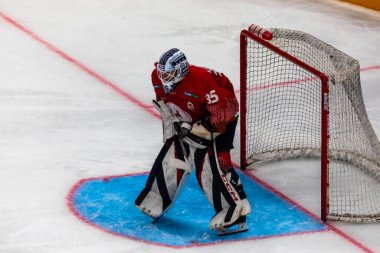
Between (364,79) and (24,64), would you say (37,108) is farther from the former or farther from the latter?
(364,79)

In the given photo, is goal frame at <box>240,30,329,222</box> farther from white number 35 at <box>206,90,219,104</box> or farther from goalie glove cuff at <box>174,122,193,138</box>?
goalie glove cuff at <box>174,122,193,138</box>

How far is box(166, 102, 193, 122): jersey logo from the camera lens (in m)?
6.89

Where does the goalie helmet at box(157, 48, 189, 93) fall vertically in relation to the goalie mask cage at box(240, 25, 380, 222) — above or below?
above

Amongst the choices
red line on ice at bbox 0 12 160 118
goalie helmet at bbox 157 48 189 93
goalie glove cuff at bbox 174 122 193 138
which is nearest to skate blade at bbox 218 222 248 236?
goalie glove cuff at bbox 174 122 193 138

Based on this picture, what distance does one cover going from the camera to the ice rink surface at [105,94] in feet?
23.1

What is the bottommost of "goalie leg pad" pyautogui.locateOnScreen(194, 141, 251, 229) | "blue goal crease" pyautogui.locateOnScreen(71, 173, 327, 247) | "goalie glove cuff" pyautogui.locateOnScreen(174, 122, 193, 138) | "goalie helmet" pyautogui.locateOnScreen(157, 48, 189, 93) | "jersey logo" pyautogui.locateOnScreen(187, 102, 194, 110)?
"blue goal crease" pyautogui.locateOnScreen(71, 173, 327, 247)

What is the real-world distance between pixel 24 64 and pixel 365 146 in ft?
12.5

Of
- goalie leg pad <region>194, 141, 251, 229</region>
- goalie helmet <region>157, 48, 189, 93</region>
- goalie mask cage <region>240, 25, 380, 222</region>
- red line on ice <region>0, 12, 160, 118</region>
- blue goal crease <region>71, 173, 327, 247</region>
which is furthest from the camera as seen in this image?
red line on ice <region>0, 12, 160, 118</region>

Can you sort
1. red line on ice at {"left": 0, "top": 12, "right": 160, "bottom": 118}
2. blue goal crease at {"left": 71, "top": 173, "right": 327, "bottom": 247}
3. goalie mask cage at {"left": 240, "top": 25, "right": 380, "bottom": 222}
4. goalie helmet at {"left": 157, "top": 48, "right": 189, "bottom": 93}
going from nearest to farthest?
goalie helmet at {"left": 157, "top": 48, "right": 189, "bottom": 93} → blue goal crease at {"left": 71, "top": 173, "right": 327, "bottom": 247} → goalie mask cage at {"left": 240, "top": 25, "right": 380, "bottom": 222} → red line on ice at {"left": 0, "top": 12, "right": 160, "bottom": 118}

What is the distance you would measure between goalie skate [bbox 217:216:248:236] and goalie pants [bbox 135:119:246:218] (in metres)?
0.11

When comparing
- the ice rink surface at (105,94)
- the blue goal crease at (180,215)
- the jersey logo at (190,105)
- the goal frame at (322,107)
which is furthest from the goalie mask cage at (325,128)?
the jersey logo at (190,105)

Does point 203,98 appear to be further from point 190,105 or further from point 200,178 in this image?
point 200,178

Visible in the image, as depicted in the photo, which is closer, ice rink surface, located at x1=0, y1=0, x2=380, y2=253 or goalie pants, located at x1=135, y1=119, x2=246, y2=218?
goalie pants, located at x1=135, y1=119, x2=246, y2=218

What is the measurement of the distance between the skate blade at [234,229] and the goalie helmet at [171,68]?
906mm
